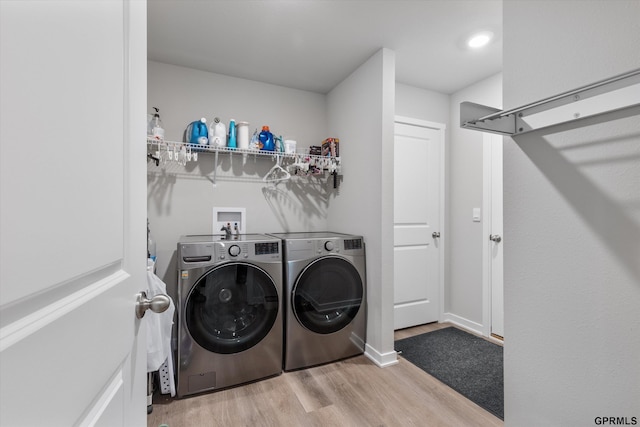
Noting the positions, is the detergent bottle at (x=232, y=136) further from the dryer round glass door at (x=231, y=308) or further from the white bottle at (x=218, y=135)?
the dryer round glass door at (x=231, y=308)

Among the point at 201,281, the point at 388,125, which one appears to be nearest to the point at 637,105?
the point at 388,125

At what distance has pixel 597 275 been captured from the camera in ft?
2.81

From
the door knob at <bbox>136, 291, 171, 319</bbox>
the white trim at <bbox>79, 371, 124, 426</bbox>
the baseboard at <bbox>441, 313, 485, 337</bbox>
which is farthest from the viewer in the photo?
the baseboard at <bbox>441, 313, 485, 337</bbox>

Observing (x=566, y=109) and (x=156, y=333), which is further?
(x=156, y=333)

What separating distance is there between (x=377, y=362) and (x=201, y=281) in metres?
1.45

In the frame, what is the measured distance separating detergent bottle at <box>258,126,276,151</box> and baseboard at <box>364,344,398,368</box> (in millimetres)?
1919

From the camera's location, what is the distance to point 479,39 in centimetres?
211

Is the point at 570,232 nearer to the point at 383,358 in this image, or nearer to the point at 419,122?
the point at 383,358

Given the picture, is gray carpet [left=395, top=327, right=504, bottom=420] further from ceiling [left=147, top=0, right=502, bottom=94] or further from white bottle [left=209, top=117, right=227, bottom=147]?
ceiling [left=147, top=0, right=502, bottom=94]

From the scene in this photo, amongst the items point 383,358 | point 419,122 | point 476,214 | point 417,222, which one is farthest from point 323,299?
point 419,122

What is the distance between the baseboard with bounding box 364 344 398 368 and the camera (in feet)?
7.13

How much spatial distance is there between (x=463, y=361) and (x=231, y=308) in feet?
6.02

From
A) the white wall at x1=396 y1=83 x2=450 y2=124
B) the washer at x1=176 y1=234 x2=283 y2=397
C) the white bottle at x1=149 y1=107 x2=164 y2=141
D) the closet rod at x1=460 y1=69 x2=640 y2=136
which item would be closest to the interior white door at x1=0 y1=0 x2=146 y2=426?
the closet rod at x1=460 y1=69 x2=640 y2=136

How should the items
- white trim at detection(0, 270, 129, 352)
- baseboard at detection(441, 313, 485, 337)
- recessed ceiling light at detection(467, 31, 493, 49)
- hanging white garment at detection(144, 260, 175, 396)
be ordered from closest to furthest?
white trim at detection(0, 270, 129, 352) → hanging white garment at detection(144, 260, 175, 396) → recessed ceiling light at detection(467, 31, 493, 49) → baseboard at detection(441, 313, 485, 337)
